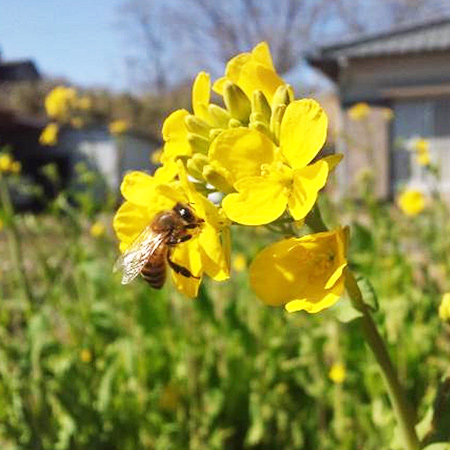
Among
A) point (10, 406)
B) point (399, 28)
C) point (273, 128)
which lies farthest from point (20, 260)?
point (399, 28)

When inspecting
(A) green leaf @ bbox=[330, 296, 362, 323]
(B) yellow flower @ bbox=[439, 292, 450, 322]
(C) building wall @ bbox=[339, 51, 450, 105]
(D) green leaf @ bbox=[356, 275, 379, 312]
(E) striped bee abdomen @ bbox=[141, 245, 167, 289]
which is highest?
(C) building wall @ bbox=[339, 51, 450, 105]

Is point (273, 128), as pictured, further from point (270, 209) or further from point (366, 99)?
point (366, 99)

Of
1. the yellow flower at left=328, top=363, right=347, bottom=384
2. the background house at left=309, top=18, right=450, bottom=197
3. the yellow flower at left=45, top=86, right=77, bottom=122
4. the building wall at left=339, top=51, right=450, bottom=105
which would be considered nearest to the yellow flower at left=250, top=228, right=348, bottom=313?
the yellow flower at left=328, top=363, right=347, bottom=384

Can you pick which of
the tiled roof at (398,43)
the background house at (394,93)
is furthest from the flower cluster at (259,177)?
the tiled roof at (398,43)

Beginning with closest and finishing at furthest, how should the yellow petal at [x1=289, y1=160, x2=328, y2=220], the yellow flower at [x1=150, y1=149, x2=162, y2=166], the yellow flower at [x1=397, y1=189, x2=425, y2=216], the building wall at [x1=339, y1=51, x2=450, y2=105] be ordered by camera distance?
the yellow petal at [x1=289, y1=160, x2=328, y2=220], the yellow flower at [x1=150, y1=149, x2=162, y2=166], the yellow flower at [x1=397, y1=189, x2=425, y2=216], the building wall at [x1=339, y1=51, x2=450, y2=105]

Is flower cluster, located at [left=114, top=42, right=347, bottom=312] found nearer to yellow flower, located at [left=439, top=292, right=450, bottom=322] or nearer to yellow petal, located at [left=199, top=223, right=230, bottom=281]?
yellow petal, located at [left=199, top=223, right=230, bottom=281]

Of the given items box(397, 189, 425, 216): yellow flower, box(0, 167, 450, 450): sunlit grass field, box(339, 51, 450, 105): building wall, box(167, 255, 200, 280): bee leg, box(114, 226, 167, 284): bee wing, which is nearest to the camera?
box(167, 255, 200, 280): bee leg
